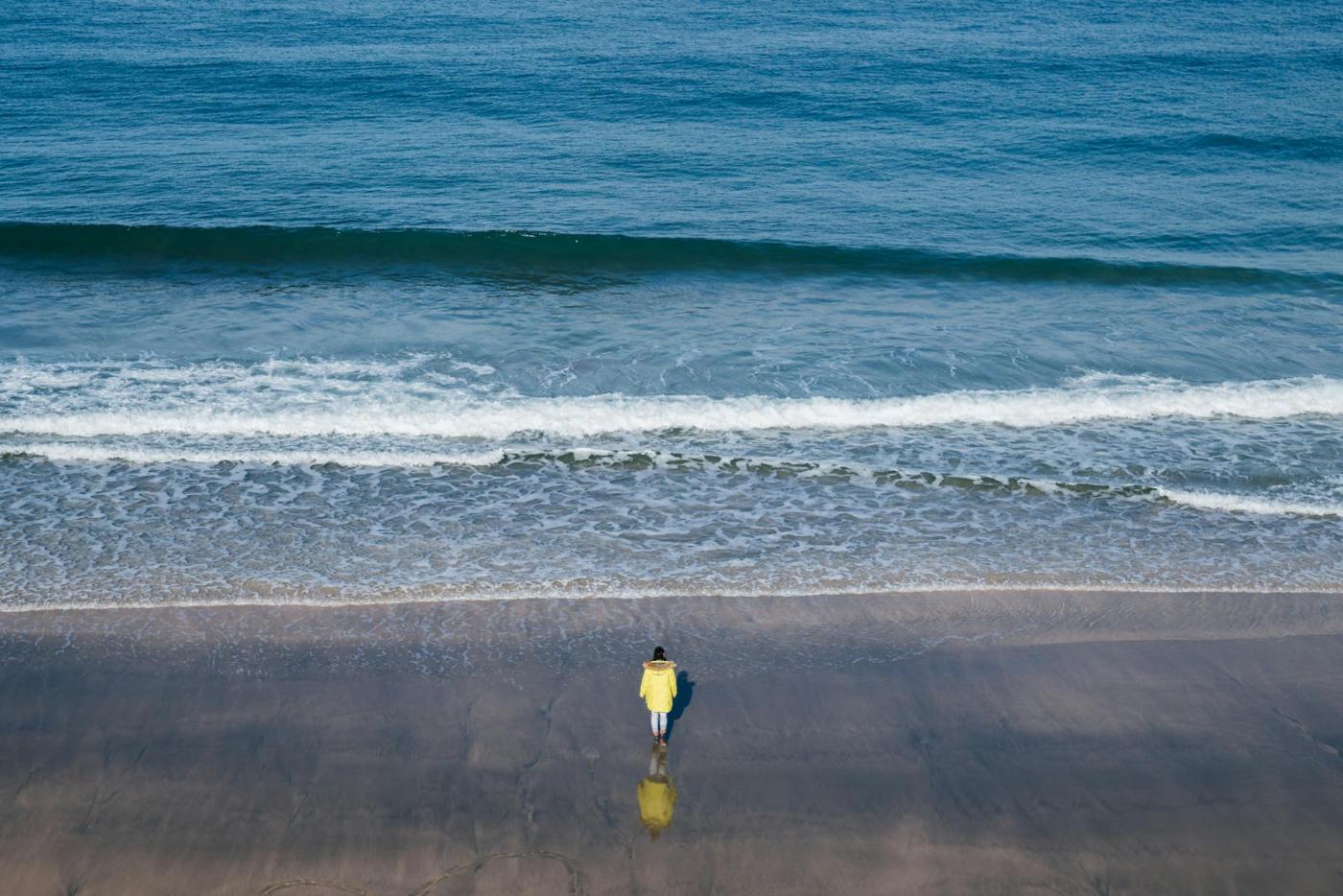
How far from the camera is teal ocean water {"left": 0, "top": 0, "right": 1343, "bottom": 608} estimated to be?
39.9 feet

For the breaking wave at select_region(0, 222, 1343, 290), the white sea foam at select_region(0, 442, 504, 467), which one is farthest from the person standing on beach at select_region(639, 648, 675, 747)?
the breaking wave at select_region(0, 222, 1343, 290)

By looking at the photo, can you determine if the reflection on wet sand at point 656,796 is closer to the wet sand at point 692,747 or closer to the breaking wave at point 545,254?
the wet sand at point 692,747

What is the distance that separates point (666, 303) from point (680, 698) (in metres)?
12.7

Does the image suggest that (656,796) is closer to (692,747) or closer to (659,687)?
(692,747)

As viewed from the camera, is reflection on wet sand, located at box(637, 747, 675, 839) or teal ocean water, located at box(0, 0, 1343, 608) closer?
reflection on wet sand, located at box(637, 747, 675, 839)

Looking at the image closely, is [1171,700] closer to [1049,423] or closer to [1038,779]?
[1038,779]

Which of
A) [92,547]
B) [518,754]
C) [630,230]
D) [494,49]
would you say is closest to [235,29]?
[494,49]

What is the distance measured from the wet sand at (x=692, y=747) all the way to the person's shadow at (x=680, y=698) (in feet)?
0.16

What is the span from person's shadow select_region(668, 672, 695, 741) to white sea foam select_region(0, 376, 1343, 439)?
6183 mm

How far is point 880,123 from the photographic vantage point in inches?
1199

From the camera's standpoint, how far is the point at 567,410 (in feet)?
51.4

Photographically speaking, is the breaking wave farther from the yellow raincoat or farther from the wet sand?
the yellow raincoat

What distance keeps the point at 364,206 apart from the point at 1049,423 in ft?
53.2

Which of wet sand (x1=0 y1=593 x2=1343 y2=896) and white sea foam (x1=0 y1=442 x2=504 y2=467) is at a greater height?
wet sand (x1=0 y1=593 x2=1343 y2=896)
